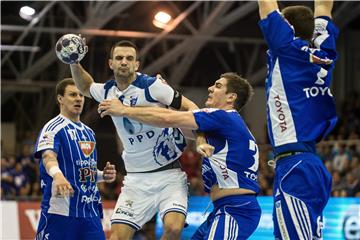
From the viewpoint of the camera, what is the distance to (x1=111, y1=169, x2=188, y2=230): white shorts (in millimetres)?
7957

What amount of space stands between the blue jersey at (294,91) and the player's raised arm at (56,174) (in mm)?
2043

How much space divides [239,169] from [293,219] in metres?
1.08

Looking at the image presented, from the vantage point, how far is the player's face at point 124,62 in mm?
8055

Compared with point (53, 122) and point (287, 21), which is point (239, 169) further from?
point (53, 122)

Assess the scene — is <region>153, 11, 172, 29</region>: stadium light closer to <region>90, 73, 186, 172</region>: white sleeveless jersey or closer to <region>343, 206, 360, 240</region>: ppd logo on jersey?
<region>343, 206, 360, 240</region>: ppd logo on jersey

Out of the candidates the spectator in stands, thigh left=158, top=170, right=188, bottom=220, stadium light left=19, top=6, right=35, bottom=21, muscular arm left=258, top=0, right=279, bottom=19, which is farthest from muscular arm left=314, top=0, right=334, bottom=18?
stadium light left=19, top=6, right=35, bottom=21

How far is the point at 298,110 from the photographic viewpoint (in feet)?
19.9

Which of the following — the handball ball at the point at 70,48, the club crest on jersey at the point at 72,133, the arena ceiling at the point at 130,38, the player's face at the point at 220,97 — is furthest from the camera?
the arena ceiling at the point at 130,38

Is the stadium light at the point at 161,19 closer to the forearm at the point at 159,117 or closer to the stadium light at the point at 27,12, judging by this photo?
the stadium light at the point at 27,12

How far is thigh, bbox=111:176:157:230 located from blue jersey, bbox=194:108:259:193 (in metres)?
1.18

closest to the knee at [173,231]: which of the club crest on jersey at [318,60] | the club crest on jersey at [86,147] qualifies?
the club crest on jersey at [86,147]

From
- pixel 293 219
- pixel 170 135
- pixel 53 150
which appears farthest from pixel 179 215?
pixel 293 219

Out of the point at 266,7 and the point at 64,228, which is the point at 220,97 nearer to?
the point at 266,7

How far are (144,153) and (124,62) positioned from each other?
89 centimetres
